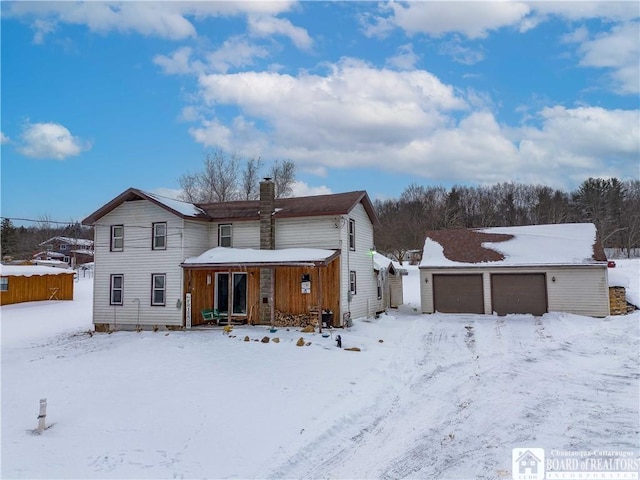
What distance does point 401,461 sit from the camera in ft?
21.0

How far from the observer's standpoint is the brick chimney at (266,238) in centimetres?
1845

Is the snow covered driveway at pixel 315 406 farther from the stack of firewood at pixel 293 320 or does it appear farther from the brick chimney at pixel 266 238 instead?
the brick chimney at pixel 266 238

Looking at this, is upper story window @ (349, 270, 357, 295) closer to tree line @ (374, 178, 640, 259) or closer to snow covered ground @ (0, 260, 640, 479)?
snow covered ground @ (0, 260, 640, 479)

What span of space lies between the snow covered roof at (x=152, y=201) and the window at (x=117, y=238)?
0.91 meters

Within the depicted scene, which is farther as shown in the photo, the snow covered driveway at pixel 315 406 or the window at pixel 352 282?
the window at pixel 352 282

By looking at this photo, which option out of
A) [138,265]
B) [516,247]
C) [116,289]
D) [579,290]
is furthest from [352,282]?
[116,289]

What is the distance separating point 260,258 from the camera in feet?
57.7

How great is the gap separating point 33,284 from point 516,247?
109 feet

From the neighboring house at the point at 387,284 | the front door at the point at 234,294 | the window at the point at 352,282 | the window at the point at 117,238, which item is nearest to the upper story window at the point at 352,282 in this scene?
the window at the point at 352,282

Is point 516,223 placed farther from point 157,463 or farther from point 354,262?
point 157,463

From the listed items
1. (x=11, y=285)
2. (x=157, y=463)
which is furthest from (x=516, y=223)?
(x=157, y=463)

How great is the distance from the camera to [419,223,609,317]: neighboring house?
65.0 ft

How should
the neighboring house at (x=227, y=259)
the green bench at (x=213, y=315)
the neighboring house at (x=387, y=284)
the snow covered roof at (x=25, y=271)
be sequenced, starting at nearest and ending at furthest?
the neighboring house at (x=227, y=259)
the green bench at (x=213, y=315)
the neighboring house at (x=387, y=284)
the snow covered roof at (x=25, y=271)

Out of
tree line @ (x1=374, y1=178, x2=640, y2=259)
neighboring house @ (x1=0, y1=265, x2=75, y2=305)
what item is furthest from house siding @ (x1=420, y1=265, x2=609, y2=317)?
neighboring house @ (x1=0, y1=265, x2=75, y2=305)
